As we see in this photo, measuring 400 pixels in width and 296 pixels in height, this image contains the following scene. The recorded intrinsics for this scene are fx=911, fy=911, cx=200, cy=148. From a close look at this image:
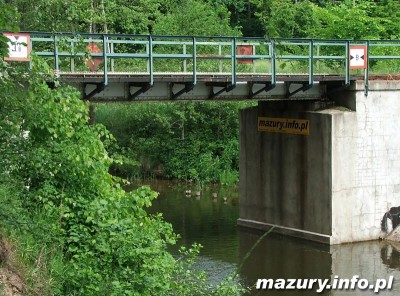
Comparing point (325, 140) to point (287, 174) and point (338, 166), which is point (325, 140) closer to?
point (338, 166)

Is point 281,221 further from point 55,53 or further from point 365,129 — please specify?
point 55,53

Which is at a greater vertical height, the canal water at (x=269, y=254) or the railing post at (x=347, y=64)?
the railing post at (x=347, y=64)

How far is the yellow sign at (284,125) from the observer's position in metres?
27.6

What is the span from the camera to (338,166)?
26844mm

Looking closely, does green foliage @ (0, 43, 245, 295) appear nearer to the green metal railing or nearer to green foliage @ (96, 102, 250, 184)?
the green metal railing

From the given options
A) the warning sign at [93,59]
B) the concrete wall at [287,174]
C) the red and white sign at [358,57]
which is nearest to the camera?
the warning sign at [93,59]

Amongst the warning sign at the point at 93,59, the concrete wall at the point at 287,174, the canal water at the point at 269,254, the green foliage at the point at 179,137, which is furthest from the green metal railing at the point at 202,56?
the canal water at the point at 269,254

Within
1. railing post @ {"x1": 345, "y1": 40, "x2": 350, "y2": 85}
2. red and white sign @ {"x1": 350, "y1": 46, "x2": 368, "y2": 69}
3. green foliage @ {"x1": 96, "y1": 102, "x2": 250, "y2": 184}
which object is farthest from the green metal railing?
green foliage @ {"x1": 96, "y1": 102, "x2": 250, "y2": 184}

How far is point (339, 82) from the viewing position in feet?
90.5

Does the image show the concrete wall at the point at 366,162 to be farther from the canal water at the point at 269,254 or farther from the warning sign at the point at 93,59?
the warning sign at the point at 93,59

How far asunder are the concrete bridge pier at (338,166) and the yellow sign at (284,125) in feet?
0.18

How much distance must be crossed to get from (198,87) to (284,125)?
4209 mm

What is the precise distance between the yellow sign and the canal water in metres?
3.29

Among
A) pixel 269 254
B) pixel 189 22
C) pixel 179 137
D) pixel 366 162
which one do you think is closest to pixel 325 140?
pixel 366 162
